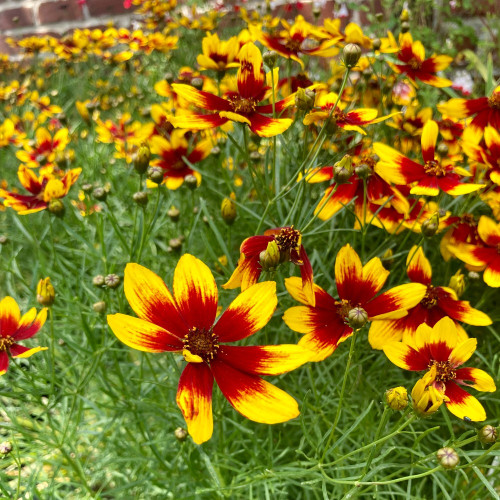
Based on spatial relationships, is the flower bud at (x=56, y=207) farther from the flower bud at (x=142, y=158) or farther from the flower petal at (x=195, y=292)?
Answer: the flower petal at (x=195, y=292)

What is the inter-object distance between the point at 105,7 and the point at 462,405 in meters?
2.47

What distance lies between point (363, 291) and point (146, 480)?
49 centimetres

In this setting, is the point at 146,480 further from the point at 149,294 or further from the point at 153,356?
the point at 149,294

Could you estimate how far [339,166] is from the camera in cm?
62

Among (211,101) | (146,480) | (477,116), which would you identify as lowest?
(146,480)

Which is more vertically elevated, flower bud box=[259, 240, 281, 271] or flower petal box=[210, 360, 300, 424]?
flower bud box=[259, 240, 281, 271]

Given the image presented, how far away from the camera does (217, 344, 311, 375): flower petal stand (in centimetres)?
47

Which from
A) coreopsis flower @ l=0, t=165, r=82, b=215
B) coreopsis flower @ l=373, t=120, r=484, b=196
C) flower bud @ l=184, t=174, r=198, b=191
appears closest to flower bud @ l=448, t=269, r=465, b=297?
coreopsis flower @ l=373, t=120, r=484, b=196

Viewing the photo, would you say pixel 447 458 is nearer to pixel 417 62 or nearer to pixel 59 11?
pixel 417 62

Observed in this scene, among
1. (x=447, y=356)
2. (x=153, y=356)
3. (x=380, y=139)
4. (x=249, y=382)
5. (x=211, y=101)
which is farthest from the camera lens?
(x=380, y=139)

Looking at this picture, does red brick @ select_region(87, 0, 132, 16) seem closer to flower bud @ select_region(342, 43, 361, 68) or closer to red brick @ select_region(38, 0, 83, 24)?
red brick @ select_region(38, 0, 83, 24)

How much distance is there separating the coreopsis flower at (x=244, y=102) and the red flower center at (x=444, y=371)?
1.15 ft

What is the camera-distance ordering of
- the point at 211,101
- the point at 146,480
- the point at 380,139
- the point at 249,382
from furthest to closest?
the point at 380,139, the point at 146,480, the point at 211,101, the point at 249,382

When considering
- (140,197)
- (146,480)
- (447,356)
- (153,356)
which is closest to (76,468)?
(146,480)
